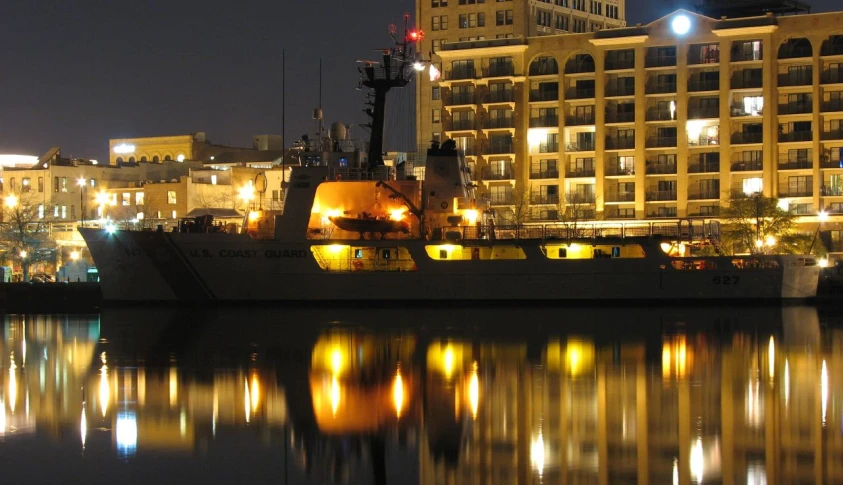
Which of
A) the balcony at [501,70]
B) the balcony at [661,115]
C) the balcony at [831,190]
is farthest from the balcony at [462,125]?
the balcony at [831,190]

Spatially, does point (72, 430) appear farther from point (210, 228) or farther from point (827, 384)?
point (210, 228)

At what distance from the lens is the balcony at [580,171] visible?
247 ft

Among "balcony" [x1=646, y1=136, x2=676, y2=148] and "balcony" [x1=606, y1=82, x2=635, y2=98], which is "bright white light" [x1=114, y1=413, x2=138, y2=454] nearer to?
"balcony" [x1=646, y1=136, x2=676, y2=148]

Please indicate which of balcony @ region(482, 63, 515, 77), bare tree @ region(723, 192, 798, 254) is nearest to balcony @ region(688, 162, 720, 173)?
bare tree @ region(723, 192, 798, 254)

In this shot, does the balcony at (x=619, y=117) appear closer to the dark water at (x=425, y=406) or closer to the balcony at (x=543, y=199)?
the balcony at (x=543, y=199)

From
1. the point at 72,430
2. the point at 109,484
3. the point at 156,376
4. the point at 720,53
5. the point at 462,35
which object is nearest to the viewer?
the point at 109,484

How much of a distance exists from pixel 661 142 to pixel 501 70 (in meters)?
11.8

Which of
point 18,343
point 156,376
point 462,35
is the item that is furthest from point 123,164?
→ point 156,376

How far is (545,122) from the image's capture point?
76500 mm

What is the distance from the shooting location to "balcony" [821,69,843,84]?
6962 centimetres

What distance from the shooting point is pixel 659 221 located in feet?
235

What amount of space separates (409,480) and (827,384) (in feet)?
33.2

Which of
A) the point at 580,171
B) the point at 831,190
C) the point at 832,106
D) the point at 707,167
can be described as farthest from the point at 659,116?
the point at 831,190

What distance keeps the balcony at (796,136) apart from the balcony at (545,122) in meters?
14.2
